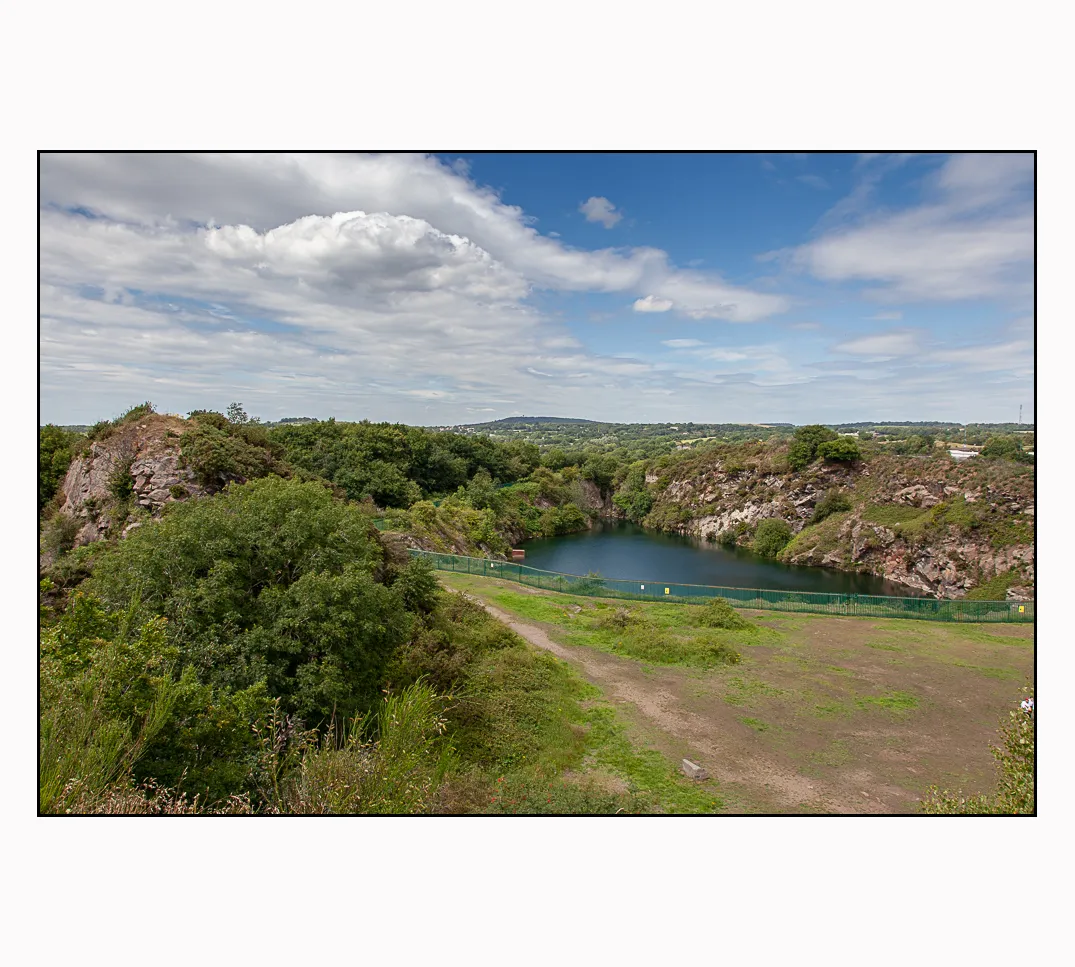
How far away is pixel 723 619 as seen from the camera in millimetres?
21172

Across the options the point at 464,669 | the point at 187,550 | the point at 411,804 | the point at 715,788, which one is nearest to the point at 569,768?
the point at 715,788

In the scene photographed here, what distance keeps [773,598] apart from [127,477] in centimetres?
2768

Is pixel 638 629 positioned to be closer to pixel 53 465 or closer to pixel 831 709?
→ pixel 831 709

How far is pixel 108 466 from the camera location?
79.1 ft

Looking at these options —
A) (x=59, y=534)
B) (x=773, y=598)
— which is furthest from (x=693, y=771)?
(x=59, y=534)

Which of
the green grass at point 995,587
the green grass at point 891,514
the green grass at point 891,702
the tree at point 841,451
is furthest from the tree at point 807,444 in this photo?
the green grass at point 891,702

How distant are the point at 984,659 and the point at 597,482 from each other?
64902 millimetres

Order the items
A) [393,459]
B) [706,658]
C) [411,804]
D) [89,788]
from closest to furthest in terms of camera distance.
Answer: [89,788] → [411,804] → [706,658] → [393,459]

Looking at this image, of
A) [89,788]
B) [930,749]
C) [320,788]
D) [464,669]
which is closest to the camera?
[89,788]

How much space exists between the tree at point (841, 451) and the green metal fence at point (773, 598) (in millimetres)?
36131

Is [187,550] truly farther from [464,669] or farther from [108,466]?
[108,466]

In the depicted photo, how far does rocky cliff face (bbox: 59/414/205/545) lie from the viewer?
22.6 metres

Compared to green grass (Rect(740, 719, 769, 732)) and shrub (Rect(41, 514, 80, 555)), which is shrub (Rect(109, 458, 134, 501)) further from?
green grass (Rect(740, 719, 769, 732))

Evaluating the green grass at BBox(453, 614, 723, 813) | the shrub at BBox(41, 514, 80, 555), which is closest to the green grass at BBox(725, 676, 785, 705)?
the green grass at BBox(453, 614, 723, 813)
